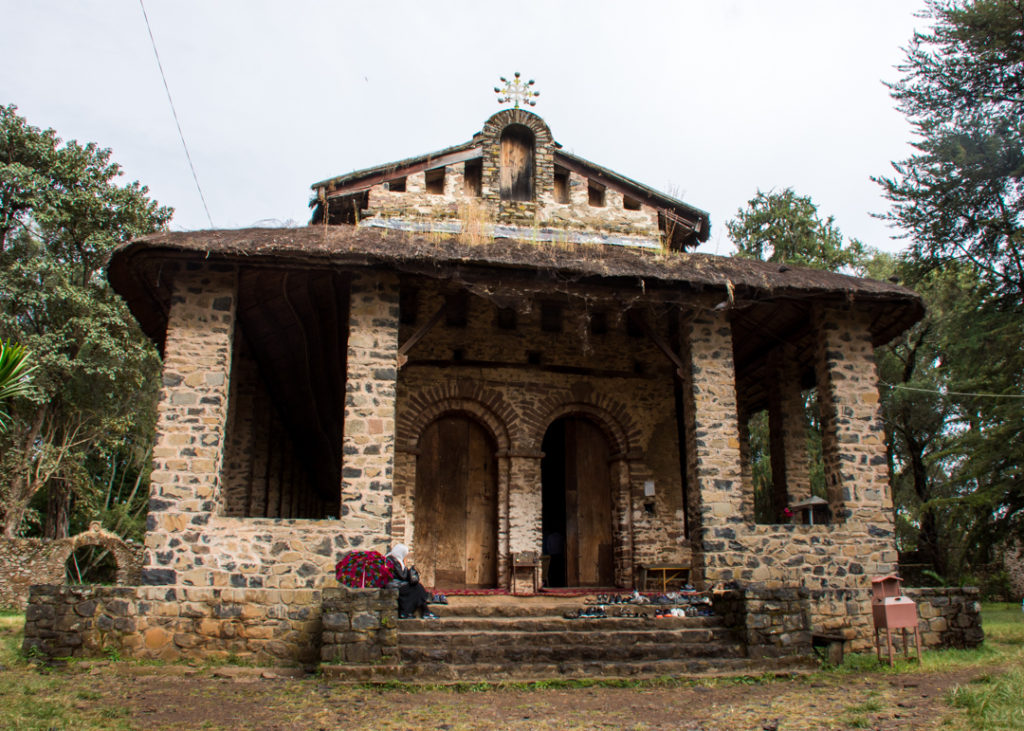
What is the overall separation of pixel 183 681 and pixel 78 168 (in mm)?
18259

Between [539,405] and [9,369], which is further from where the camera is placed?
[539,405]

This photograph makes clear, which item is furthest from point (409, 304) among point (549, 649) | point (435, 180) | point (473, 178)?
point (549, 649)

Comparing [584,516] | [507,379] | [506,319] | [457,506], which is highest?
[506,319]

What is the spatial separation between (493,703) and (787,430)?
28.6ft

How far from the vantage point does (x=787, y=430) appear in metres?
13.4

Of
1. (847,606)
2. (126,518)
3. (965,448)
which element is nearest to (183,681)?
(847,606)

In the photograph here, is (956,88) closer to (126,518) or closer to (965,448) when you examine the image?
(965,448)

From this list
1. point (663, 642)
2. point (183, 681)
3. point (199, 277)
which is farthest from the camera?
point (199, 277)

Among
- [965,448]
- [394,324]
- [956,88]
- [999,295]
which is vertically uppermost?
[956,88]

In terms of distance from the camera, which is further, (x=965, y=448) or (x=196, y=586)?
(x=965, y=448)

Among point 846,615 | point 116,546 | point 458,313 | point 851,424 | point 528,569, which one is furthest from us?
point 116,546

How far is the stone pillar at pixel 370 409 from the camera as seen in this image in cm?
875

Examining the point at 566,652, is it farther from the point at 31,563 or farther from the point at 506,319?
the point at 31,563

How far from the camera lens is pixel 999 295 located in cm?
1488
